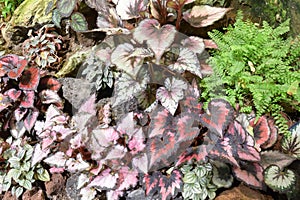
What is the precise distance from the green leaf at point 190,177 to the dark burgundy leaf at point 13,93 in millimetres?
1386

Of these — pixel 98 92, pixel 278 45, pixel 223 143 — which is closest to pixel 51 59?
pixel 98 92

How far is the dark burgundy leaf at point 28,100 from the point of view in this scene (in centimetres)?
269

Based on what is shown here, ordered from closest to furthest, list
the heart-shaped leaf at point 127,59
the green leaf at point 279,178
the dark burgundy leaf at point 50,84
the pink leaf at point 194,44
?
the green leaf at point 279,178 < the heart-shaped leaf at point 127,59 < the pink leaf at point 194,44 < the dark burgundy leaf at point 50,84

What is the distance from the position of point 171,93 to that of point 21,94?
3.88ft

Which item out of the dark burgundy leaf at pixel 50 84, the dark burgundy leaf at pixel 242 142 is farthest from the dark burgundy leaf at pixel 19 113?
the dark burgundy leaf at pixel 242 142

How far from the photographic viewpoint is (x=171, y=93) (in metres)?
2.35

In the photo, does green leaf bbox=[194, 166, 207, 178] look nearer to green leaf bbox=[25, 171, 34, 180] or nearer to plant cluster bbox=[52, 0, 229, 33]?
plant cluster bbox=[52, 0, 229, 33]

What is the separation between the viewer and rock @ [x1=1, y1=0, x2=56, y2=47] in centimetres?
303

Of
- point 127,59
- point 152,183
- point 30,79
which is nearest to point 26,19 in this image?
point 30,79

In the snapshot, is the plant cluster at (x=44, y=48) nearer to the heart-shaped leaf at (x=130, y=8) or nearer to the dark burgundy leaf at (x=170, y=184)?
the heart-shaped leaf at (x=130, y=8)

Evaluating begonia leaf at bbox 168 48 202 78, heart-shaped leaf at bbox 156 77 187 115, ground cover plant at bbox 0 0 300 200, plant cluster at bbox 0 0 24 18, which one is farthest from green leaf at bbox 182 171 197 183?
plant cluster at bbox 0 0 24 18

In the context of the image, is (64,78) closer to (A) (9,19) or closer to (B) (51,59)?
(B) (51,59)

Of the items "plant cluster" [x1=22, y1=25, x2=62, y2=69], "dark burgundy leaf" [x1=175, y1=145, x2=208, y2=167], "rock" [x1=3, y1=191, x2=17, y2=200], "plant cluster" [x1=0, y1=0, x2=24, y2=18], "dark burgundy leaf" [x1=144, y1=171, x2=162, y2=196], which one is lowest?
"rock" [x1=3, y1=191, x2=17, y2=200]

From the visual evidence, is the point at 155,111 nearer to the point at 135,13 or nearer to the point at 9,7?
the point at 135,13
